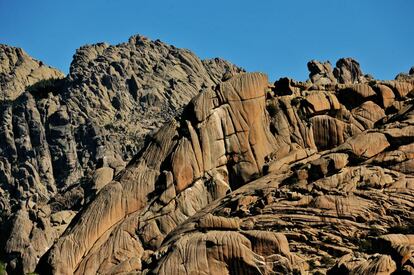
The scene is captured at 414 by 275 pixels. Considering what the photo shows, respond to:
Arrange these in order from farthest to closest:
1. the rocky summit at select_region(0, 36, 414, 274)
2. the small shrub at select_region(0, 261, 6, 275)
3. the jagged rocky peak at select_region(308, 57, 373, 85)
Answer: the jagged rocky peak at select_region(308, 57, 373, 85) < the small shrub at select_region(0, 261, 6, 275) < the rocky summit at select_region(0, 36, 414, 274)

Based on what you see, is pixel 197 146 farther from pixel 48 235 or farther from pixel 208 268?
pixel 48 235

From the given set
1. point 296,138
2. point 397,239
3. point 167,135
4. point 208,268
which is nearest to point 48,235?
point 167,135

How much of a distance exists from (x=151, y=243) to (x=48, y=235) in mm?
26544

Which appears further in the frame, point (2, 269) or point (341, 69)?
point (341, 69)

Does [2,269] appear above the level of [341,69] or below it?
below

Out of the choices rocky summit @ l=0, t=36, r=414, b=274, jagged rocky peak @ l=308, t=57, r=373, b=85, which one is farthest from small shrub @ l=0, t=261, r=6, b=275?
jagged rocky peak @ l=308, t=57, r=373, b=85

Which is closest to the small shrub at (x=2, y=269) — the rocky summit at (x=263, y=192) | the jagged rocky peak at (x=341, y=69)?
the rocky summit at (x=263, y=192)

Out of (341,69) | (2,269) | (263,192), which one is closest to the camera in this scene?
(263,192)

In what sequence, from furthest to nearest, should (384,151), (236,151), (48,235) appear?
(48,235), (236,151), (384,151)

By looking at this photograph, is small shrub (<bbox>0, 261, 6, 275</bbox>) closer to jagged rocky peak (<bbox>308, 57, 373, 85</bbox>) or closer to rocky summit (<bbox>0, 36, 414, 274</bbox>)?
rocky summit (<bbox>0, 36, 414, 274</bbox>)

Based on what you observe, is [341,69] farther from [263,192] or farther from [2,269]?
[263,192]

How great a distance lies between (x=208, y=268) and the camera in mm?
56719

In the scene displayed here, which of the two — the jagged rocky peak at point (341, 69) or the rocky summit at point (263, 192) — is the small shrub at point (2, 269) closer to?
the rocky summit at point (263, 192)

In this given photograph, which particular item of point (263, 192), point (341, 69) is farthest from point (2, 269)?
point (341, 69)
